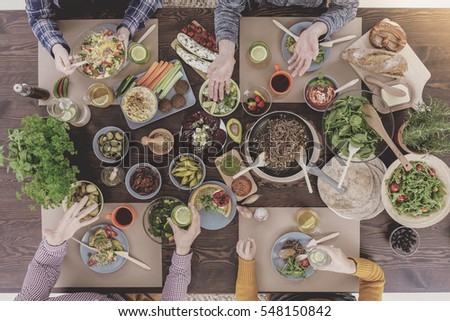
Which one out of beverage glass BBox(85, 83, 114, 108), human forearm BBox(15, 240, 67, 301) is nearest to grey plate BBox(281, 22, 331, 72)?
beverage glass BBox(85, 83, 114, 108)

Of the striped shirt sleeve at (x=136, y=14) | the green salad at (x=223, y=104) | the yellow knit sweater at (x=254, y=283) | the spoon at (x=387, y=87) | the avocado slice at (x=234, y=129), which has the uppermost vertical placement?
the striped shirt sleeve at (x=136, y=14)

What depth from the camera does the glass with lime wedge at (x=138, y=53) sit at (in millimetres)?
1845

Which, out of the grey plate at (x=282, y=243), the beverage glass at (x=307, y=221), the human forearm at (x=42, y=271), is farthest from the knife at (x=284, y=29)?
the human forearm at (x=42, y=271)

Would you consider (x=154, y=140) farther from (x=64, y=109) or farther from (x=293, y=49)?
(x=293, y=49)

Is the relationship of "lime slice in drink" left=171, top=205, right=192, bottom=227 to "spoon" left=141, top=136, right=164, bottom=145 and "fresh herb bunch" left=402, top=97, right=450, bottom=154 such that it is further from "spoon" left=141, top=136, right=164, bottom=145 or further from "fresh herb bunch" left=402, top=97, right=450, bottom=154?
"fresh herb bunch" left=402, top=97, right=450, bottom=154

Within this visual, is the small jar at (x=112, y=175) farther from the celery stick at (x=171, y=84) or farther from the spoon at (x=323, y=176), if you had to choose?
the spoon at (x=323, y=176)

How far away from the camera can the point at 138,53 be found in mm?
1850

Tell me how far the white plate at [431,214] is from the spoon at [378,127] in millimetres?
33

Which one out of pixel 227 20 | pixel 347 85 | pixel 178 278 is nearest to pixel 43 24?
pixel 227 20

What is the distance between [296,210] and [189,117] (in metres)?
0.71

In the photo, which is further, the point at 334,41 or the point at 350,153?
the point at 334,41

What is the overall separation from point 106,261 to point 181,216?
45 centimetres

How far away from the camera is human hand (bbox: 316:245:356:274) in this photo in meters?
1.74

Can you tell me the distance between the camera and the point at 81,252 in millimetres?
1848
